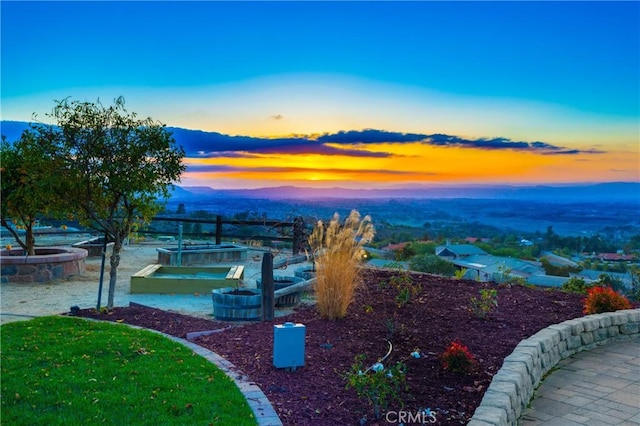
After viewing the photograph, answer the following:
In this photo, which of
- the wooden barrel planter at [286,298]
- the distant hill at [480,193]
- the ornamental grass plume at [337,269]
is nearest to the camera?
the ornamental grass plume at [337,269]

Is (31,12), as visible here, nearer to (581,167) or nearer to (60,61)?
(60,61)

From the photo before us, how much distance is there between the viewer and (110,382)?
357 centimetres

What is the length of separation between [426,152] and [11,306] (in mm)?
10242

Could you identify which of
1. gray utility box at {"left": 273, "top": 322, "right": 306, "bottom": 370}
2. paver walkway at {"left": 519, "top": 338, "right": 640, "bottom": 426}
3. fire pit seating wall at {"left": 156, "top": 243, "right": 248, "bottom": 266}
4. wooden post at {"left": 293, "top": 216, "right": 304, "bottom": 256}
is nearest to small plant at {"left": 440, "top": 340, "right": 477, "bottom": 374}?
paver walkway at {"left": 519, "top": 338, "right": 640, "bottom": 426}

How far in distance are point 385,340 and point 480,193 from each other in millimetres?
11663

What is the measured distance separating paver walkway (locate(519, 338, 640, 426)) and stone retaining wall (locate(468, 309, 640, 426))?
97 mm

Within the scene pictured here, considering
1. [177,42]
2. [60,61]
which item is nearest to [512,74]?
[177,42]

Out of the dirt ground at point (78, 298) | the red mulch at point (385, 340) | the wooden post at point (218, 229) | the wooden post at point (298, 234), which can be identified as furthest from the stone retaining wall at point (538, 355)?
the wooden post at point (218, 229)

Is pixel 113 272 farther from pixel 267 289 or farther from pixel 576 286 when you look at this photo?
pixel 576 286

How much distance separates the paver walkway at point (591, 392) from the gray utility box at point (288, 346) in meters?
1.68

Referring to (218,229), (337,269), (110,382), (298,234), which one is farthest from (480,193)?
(110,382)

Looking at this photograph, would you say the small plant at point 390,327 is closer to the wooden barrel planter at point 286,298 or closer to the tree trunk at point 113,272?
the wooden barrel planter at point 286,298

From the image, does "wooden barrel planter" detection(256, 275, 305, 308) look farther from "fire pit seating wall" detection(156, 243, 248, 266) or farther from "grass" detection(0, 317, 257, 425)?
"fire pit seating wall" detection(156, 243, 248, 266)

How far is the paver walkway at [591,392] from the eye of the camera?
3.39 m
